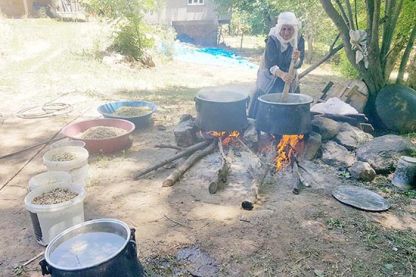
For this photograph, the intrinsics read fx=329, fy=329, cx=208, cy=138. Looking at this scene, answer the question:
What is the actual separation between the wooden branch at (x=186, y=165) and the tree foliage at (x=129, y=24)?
7.98 m

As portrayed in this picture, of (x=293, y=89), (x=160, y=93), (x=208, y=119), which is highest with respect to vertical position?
(x=293, y=89)

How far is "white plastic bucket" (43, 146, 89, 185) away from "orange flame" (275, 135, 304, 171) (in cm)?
271

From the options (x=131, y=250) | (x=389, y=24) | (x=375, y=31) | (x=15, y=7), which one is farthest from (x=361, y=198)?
(x=15, y=7)

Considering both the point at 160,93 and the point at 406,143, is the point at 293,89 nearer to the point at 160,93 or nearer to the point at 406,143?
the point at 406,143

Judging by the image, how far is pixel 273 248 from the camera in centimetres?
323

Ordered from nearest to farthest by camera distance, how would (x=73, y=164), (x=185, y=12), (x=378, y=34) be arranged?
1. (x=73, y=164)
2. (x=378, y=34)
3. (x=185, y=12)

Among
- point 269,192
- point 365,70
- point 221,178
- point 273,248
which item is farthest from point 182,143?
point 365,70

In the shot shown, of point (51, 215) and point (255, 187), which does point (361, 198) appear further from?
point (51, 215)

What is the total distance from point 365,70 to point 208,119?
3.98m

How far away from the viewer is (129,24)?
1193 cm

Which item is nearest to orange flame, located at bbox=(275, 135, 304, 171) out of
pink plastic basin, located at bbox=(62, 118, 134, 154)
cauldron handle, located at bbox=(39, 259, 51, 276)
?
pink plastic basin, located at bbox=(62, 118, 134, 154)

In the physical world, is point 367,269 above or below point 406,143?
below

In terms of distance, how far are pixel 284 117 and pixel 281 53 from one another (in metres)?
1.38

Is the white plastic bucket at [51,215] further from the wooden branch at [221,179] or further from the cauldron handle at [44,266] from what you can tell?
the wooden branch at [221,179]
